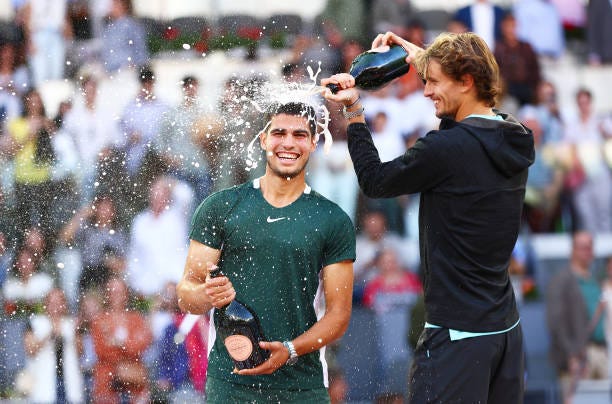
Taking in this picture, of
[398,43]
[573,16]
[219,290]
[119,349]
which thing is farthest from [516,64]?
[219,290]

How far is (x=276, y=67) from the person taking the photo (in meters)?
7.34

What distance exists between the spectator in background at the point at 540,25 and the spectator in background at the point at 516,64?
101mm

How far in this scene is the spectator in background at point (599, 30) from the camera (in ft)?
29.3

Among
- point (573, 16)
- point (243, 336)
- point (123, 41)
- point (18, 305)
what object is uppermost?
point (123, 41)

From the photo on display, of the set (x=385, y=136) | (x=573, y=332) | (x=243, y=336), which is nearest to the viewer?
(x=243, y=336)

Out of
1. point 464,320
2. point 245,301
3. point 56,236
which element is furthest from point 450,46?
point 56,236

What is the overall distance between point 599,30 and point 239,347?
18.8 feet

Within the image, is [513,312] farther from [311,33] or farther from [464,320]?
[311,33]

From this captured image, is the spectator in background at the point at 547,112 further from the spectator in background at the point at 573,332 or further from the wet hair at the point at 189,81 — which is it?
the wet hair at the point at 189,81

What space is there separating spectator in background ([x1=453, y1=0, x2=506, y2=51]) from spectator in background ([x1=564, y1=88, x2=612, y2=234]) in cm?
92

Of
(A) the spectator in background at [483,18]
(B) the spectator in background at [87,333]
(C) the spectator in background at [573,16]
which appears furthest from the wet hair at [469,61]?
(C) the spectator in background at [573,16]

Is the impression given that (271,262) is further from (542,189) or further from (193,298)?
(542,189)

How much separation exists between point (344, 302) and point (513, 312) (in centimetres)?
75

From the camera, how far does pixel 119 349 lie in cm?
656
